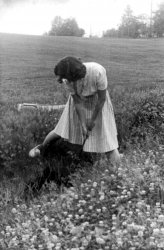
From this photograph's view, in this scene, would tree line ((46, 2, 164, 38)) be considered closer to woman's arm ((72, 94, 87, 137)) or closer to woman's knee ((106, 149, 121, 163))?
woman's arm ((72, 94, 87, 137))

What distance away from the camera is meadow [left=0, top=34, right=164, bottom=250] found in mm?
3707

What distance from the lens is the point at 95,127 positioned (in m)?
5.53

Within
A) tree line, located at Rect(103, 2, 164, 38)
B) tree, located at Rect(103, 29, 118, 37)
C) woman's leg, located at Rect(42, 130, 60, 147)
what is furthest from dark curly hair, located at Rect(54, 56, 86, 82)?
tree, located at Rect(103, 29, 118, 37)

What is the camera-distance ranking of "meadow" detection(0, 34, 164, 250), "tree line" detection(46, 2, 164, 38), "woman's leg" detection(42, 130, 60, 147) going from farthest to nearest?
"tree line" detection(46, 2, 164, 38) → "woman's leg" detection(42, 130, 60, 147) → "meadow" detection(0, 34, 164, 250)

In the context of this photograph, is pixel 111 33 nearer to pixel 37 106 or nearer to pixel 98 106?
pixel 37 106

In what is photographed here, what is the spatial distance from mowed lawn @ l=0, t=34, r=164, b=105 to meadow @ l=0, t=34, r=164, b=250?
44 millimetres

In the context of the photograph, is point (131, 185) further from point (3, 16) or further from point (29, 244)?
point (3, 16)

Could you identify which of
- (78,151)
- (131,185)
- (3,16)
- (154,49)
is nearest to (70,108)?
(78,151)

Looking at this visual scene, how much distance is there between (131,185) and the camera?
4395 millimetres

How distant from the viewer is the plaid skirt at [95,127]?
5.47m

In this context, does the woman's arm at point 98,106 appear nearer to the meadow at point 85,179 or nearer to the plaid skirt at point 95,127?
the plaid skirt at point 95,127

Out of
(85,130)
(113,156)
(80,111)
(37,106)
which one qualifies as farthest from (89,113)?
(37,106)

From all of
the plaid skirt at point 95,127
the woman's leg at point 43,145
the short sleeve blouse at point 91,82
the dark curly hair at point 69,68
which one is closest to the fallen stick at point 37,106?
the woman's leg at point 43,145

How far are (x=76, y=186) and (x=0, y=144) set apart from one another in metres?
1.67
